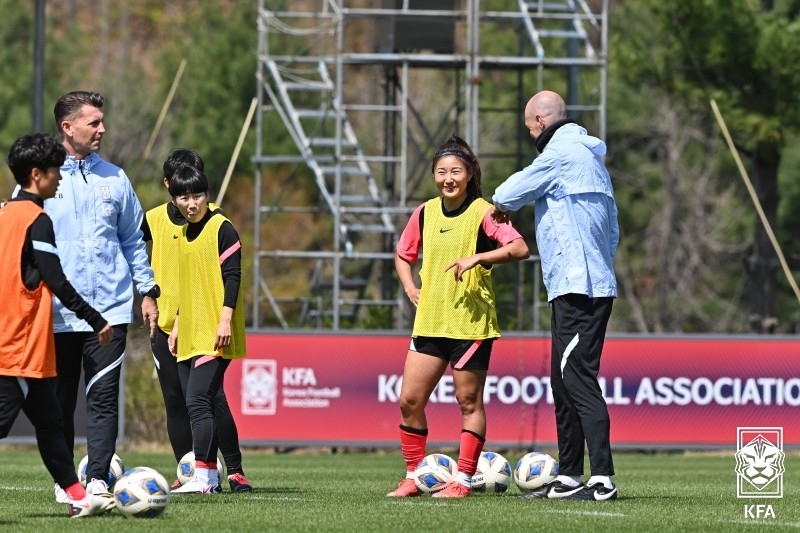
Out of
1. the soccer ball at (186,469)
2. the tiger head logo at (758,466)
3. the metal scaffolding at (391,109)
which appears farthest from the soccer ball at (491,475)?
the metal scaffolding at (391,109)

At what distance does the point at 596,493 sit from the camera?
8.86 metres

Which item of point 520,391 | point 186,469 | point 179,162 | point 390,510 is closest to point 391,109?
point 520,391

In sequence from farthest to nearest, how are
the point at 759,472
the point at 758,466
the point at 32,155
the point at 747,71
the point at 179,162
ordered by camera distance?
1. the point at 747,71
2. the point at 758,466
3. the point at 759,472
4. the point at 179,162
5. the point at 32,155

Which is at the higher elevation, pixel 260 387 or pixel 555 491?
pixel 260 387

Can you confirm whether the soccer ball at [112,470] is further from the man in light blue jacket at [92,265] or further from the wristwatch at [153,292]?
the wristwatch at [153,292]

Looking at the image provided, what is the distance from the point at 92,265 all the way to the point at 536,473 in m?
2.92

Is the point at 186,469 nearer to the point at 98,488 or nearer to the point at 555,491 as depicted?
the point at 98,488

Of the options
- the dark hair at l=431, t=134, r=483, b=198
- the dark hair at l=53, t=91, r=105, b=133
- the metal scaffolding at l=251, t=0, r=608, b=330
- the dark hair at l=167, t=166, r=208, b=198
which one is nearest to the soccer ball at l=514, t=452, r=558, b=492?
the dark hair at l=431, t=134, r=483, b=198

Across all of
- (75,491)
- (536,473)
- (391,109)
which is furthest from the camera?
(391,109)

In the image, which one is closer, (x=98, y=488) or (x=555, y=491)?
(x=98, y=488)

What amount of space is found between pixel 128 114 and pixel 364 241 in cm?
892

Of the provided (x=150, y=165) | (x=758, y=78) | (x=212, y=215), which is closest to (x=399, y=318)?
(x=758, y=78)

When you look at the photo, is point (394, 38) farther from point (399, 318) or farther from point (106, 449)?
point (106, 449)

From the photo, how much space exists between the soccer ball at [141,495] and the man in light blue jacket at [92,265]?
508 millimetres
